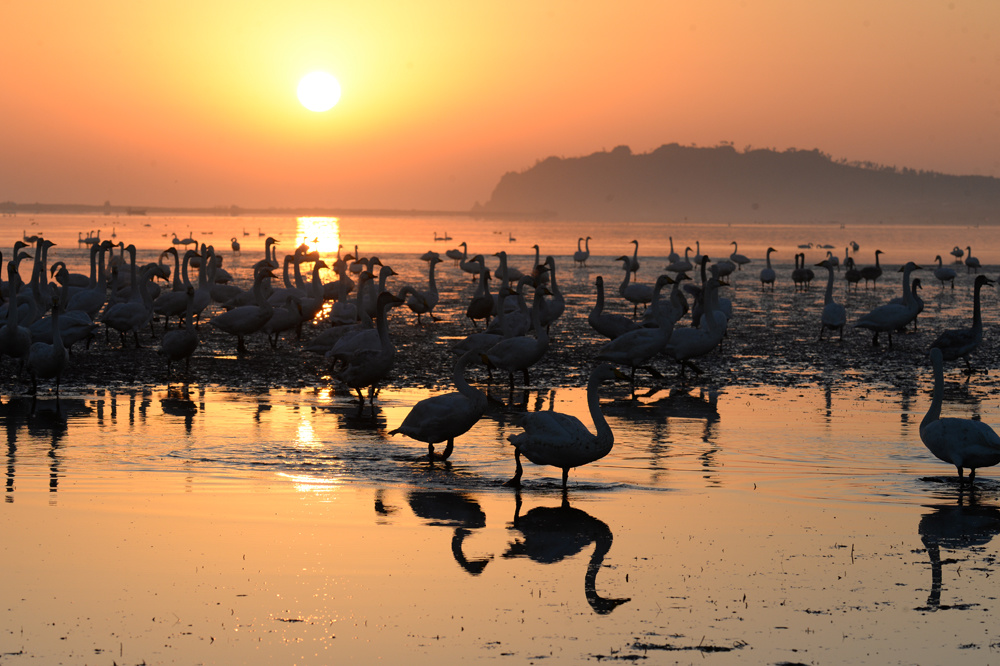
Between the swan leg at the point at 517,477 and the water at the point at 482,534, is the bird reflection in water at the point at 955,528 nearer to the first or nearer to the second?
the water at the point at 482,534

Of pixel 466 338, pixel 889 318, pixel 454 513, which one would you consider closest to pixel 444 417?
pixel 454 513

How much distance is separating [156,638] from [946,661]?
482 centimetres

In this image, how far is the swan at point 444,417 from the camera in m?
11.6

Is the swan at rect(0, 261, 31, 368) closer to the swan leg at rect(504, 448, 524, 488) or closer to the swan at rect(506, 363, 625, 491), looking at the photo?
the swan leg at rect(504, 448, 524, 488)

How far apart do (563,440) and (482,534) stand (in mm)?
1722

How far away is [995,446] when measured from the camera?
10.4 meters

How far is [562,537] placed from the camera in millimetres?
8789

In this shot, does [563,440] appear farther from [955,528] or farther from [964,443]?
[964,443]

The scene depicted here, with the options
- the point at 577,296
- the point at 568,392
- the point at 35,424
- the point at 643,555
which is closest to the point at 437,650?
the point at 643,555

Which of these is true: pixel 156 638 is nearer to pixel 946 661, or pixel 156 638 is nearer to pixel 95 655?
pixel 95 655

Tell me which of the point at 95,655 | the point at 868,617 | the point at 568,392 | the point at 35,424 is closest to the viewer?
the point at 95,655

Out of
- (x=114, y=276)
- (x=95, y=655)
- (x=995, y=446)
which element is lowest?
(x=95, y=655)

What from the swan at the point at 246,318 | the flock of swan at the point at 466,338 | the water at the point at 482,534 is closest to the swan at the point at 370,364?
the flock of swan at the point at 466,338

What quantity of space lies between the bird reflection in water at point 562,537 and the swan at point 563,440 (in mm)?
613
